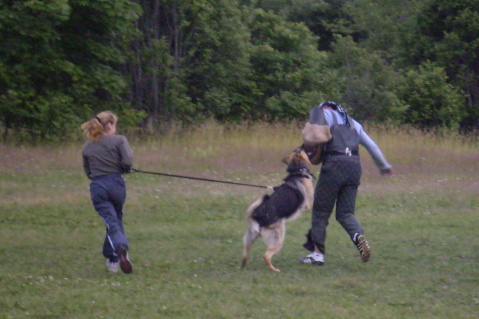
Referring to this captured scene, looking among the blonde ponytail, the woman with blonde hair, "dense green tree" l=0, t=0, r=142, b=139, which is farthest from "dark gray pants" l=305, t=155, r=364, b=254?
"dense green tree" l=0, t=0, r=142, b=139

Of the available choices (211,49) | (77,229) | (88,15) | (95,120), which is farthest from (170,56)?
(95,120)

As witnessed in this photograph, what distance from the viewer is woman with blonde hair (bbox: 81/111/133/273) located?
701cm

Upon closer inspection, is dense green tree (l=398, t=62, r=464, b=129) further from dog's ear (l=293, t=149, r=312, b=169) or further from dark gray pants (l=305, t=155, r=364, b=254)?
dog's ear (l=293, t=149, r=312, b=169)

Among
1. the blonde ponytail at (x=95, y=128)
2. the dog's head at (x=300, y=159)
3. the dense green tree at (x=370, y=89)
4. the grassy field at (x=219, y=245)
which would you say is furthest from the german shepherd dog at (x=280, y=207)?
the dense green tree at (x=370, y=89)

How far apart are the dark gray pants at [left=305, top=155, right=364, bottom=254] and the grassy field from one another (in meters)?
0.42

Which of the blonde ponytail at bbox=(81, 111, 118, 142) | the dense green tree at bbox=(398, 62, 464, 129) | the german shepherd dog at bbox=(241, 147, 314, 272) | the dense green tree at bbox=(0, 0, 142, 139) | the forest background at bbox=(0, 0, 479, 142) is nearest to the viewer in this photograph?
the blonde ponytail at bbox=(81, 111, 118, 142)

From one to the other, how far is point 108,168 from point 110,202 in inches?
14.2

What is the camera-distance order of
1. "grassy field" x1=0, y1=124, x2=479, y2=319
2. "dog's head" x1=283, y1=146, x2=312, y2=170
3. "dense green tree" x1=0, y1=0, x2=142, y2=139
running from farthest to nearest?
"dense green tree" x1=0, y1=0, x2=142, y2=139
"dog's head" x1=283, y1=146, x2=312, y2=170
"grassy field" x1=0, y1=124, x2=479, y2=319

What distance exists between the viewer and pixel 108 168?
7039 mm

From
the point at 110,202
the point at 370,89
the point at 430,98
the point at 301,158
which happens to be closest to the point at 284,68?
the point at 370,89

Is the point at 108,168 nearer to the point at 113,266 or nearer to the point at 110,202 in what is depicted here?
the point at 110,202

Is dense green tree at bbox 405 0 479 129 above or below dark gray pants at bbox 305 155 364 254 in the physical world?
above

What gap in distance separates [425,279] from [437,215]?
4231 mm

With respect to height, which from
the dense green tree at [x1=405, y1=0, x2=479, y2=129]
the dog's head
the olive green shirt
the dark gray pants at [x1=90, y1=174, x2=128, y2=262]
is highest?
the dense green tree at [x1=405, y1=0, x2=479, y2=129]
